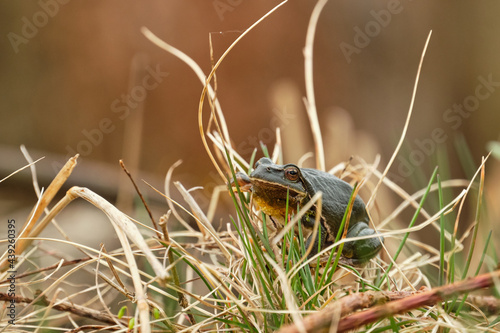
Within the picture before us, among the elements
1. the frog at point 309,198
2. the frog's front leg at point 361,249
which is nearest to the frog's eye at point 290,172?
the frog at point 309,198

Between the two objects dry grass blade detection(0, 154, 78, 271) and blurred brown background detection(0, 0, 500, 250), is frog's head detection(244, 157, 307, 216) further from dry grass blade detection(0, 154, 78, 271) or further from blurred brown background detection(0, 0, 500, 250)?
blurred brown background detection(0, 0, 500, 250)

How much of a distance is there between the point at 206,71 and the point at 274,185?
3223mm

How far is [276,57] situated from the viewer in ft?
14.0

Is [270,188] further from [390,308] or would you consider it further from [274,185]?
[390,308]

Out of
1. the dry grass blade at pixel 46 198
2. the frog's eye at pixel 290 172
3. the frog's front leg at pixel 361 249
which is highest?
the dry grass blade at pixel 46 198

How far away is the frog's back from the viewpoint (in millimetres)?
1210

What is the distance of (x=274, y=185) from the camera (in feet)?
3.81

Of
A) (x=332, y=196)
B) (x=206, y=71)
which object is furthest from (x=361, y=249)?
(x=206, y=71)

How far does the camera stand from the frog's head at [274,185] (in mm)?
1162

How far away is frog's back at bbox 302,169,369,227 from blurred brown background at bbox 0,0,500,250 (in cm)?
251

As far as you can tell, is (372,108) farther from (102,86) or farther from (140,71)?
(102,86)

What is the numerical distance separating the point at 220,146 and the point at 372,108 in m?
3.72

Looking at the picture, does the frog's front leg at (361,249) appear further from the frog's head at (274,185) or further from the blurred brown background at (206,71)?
the blurred brown background at (206,71)

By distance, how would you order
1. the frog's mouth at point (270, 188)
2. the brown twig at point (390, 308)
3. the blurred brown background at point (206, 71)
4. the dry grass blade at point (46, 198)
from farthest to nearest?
the blurred brown background at point (206, 71)
the frog's mouth at point (270, 188)
the dry grass blade at point (46, 198)
the brown twig at point (390, 308)
